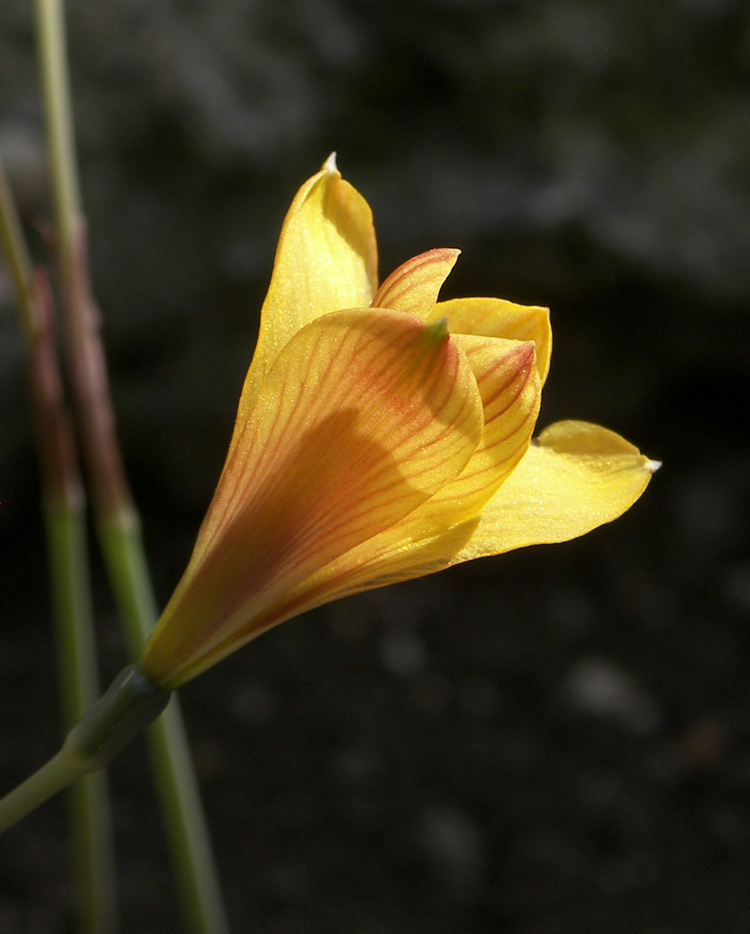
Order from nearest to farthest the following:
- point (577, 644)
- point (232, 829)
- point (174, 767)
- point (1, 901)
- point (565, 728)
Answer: point (174, 767)
point (1, 901)
point (232, 829)
point (565, 728)
point (577, 644)

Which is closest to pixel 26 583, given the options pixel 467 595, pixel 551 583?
pixel 467 595

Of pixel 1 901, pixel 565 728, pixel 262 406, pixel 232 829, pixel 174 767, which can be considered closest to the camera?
pixel 262 406

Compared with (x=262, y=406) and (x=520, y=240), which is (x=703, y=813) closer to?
(x=520, y=240)

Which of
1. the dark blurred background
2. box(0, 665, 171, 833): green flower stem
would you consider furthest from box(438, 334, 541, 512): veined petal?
the dark blurred background

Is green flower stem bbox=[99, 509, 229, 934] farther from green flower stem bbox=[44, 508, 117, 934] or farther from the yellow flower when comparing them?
the yellow flower

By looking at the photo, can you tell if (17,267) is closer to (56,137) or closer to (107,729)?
(56,137)
